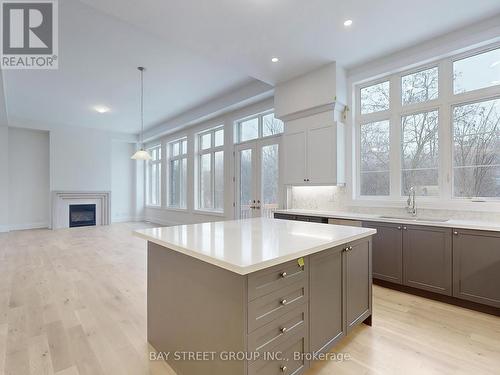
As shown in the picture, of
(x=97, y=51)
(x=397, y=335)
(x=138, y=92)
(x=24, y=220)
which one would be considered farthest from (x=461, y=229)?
(x=24, y=220)

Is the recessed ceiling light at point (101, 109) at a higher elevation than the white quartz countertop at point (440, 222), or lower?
higher

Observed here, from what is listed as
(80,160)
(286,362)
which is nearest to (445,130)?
(286,362)

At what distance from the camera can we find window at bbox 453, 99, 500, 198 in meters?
3.02

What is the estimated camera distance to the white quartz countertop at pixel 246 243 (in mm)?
1302

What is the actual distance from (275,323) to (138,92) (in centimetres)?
570

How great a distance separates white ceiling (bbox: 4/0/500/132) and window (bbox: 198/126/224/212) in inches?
62.6

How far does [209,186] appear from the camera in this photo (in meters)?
7.18

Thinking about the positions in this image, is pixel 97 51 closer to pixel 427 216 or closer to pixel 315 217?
pixel 315 217

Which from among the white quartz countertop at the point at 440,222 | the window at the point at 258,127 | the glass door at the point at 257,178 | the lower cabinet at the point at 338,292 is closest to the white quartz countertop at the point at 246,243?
the lower cabinet at the point at 338,292

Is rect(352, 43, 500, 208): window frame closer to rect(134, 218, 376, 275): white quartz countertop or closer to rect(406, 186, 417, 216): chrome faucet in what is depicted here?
rect(406, 186, 417, 216): chrome faucet

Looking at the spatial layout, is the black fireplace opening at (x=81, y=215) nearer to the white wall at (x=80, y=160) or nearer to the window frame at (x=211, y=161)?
the white wall at (x=80, y=160)

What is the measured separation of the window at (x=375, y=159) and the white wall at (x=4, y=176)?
31.7 feet

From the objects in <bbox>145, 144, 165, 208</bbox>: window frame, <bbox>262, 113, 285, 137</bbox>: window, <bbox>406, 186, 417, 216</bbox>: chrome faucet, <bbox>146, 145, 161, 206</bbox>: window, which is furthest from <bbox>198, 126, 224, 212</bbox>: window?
<bbox>406, 186, 417, 216</bbox>: chrome faucet

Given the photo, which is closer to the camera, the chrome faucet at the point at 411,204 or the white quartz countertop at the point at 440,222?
the white quartz countertop at the point at 440,222
